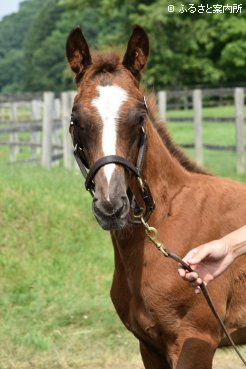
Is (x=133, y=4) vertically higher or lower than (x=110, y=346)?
higher

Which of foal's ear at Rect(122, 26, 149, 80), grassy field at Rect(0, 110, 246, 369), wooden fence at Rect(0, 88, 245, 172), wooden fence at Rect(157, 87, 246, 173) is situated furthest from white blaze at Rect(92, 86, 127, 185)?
wooden fence at Rect(157, 87, 246, 173)

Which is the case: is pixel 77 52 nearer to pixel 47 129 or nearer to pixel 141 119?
pixel 141 119

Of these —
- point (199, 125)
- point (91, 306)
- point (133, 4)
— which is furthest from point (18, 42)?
point (91, 306)

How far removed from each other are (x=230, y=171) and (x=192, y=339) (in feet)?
34.9

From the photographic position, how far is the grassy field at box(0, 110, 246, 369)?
18.6ft

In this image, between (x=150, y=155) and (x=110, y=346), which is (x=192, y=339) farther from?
(x=110, y=346)

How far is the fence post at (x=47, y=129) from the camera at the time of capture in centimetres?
1291

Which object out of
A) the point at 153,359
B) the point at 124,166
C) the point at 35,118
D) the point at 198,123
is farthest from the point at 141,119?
the point at 35,118

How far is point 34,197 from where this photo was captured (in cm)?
849

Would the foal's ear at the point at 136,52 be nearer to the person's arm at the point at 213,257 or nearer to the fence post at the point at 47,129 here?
the person's arm at the point at 213,257

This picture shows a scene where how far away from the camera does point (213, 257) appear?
2826mm

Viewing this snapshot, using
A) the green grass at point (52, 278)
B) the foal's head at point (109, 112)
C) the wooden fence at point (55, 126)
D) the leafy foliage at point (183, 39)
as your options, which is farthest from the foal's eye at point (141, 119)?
the leafy foliage at point (183, 39)

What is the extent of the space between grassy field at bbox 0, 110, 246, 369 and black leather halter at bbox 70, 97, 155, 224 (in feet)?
6.31

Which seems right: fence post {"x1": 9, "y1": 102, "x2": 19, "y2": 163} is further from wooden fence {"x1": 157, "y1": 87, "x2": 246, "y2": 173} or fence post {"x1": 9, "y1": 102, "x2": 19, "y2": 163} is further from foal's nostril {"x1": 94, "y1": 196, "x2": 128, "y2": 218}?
foal's nostril {"x1": 94, "y1": 196, "x2": 128, "y2": 218}
